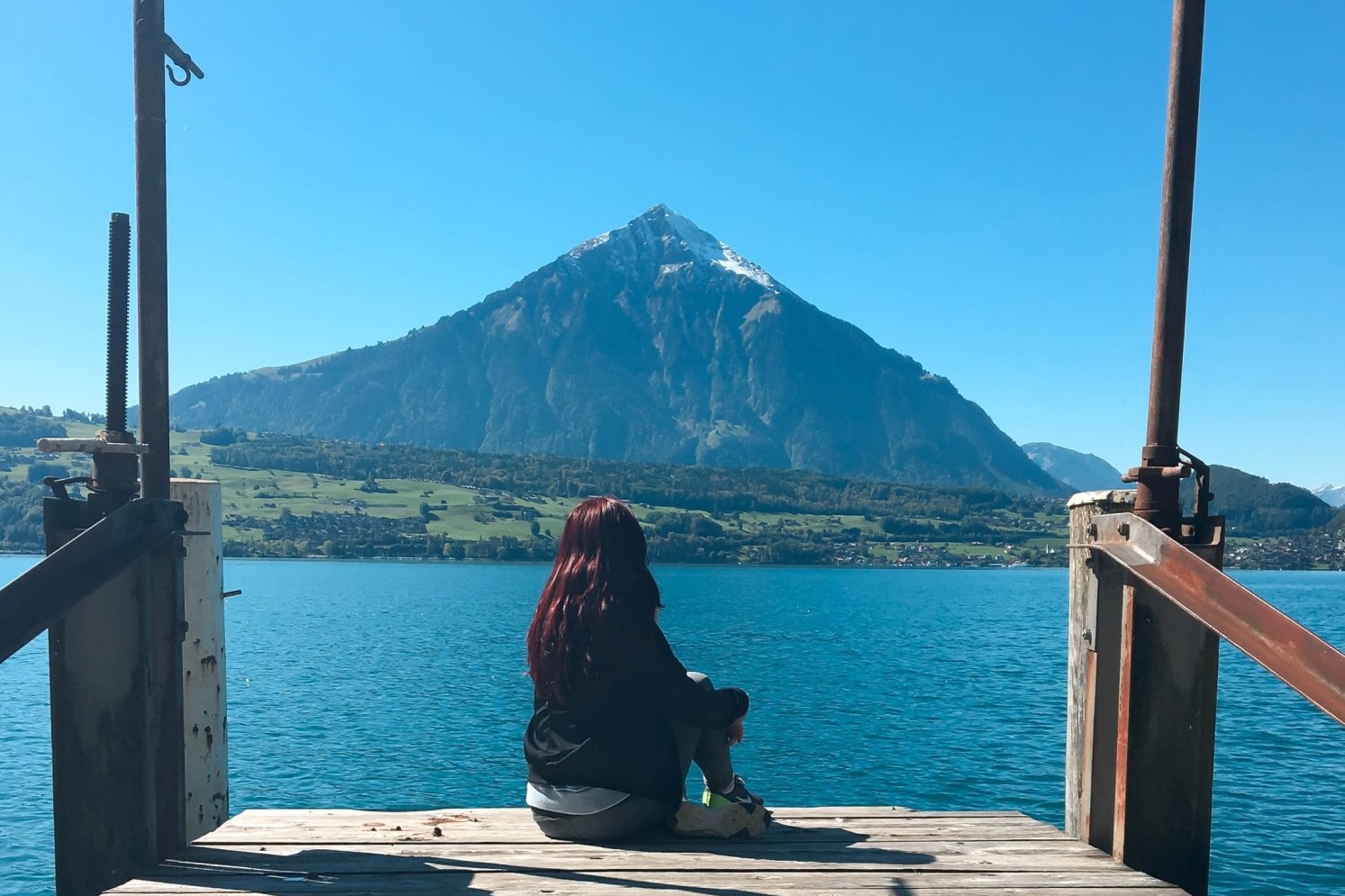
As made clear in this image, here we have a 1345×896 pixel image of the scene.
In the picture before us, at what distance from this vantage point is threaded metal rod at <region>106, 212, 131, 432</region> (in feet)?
19.3

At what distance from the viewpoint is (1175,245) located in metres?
5.77

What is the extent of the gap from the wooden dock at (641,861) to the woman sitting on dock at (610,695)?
233 mm

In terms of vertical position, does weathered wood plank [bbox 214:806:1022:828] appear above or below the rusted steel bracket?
below

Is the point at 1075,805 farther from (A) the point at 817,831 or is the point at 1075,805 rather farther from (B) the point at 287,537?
(B) the point at 287,537

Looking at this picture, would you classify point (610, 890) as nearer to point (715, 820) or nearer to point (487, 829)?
point (715, 820)

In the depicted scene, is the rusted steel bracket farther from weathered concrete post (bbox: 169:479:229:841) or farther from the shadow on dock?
weathered concrete post (bbox: 169:479:229:841)

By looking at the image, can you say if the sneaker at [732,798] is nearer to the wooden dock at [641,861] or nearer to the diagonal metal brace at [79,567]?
the wooden dock at [641,861]

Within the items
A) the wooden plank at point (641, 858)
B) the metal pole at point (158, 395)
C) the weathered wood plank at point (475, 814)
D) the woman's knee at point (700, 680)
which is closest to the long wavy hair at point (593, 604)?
the woman's knee at point (700, 680)

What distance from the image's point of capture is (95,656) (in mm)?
5566

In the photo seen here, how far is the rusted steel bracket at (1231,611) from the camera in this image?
13.3 feet

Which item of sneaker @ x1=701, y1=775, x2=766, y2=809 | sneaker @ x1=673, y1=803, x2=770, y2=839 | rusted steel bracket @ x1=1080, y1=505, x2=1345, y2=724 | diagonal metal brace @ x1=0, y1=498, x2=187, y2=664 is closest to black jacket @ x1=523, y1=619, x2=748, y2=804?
sneaker @ x1=673, y1=803, x2=770, y2=839

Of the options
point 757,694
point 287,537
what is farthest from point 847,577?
point 757,694

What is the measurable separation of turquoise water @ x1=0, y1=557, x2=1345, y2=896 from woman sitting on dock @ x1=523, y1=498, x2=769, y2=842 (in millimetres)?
15362

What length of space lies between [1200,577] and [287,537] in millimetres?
192865
